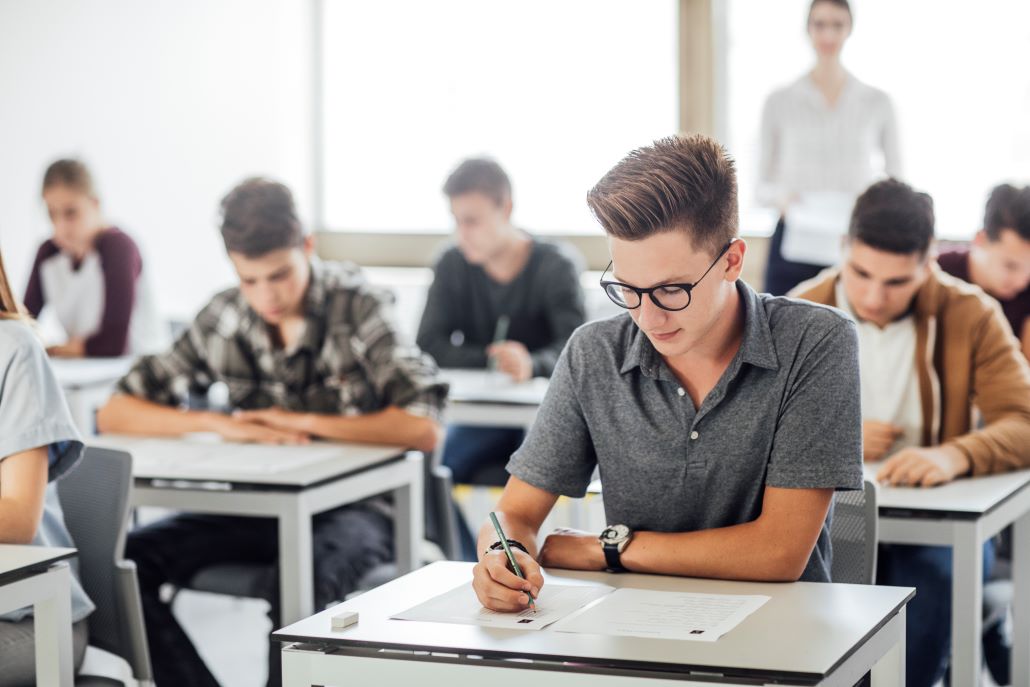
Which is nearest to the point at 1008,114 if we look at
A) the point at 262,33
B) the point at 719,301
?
the point at 262,33

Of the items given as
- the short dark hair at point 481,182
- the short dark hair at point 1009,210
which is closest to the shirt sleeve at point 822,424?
the short dark hair at point 1009,210

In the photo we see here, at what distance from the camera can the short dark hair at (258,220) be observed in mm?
2865

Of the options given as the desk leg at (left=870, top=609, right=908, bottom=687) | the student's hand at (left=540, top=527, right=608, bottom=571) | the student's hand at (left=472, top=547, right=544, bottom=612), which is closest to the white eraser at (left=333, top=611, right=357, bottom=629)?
the student's hand at (left=472, top=547, right=544, bottom=612)

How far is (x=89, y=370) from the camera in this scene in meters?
4.41

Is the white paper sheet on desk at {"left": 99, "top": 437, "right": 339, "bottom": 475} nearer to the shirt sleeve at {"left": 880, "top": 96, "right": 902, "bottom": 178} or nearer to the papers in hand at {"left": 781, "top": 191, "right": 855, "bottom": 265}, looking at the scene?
the papers in hand at {"left": 781, "top": 191, "right": 855, "bottom": 265}

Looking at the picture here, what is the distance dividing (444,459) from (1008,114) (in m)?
2.80

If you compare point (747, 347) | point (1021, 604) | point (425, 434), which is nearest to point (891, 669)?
point (747, 347)

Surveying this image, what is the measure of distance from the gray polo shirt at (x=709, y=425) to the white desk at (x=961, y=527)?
1.49ft

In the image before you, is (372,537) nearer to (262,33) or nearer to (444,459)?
(444,459)

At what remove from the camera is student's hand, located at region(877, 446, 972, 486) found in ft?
8.00

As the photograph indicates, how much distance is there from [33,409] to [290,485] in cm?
58

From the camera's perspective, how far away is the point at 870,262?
105 inches

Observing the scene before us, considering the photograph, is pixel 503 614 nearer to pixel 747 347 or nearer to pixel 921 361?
pixel 747 347

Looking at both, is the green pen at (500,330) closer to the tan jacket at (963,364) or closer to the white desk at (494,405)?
the white desk at (494,405)
